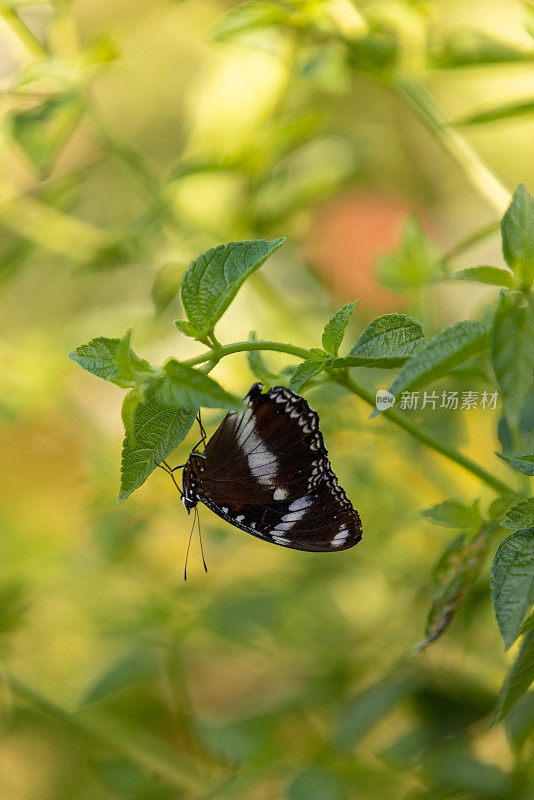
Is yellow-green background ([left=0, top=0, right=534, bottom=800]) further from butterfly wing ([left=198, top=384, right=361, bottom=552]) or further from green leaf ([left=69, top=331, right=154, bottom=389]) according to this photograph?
green leaf ([left=69, top=331, right=154, bottom=389])

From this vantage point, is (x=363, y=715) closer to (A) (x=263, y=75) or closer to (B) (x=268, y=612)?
(B) (x=268, y=612)

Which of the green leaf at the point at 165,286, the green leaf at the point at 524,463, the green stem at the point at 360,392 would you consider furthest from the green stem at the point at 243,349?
the green leaf at the point at 165,286

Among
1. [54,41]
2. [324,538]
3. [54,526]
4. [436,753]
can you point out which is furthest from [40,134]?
[54,526]

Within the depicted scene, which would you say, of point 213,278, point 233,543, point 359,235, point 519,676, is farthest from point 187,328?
point 359,235

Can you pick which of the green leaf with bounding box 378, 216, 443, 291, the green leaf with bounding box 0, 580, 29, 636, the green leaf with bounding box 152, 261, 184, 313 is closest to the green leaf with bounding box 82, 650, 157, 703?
the green leaf with bounding box 0, 580, 29, 636

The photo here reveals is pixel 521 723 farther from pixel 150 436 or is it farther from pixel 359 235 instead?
pixel 359 235

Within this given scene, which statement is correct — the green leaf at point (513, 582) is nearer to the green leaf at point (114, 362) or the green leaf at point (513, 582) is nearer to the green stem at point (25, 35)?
the green leaf at point (114, 362)
